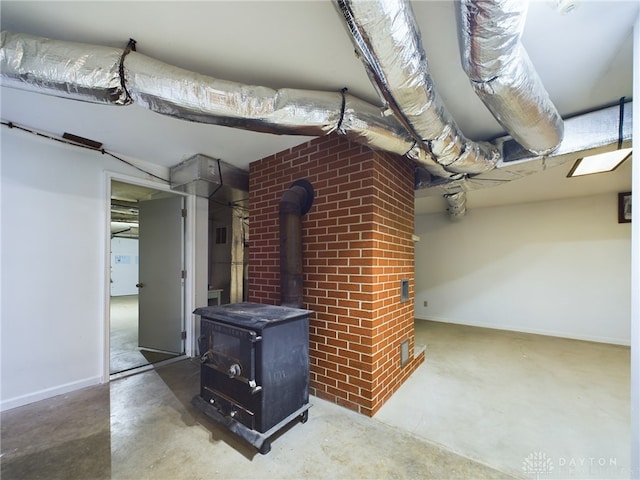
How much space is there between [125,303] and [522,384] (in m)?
8.59

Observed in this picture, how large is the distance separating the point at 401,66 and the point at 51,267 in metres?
3.12

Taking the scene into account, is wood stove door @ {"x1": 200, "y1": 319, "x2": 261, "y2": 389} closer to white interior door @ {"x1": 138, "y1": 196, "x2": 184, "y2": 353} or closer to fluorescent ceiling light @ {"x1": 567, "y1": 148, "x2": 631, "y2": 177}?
white interior door @ {"x1": 138, "y1": 196, "x2": 184, "y2": 353}

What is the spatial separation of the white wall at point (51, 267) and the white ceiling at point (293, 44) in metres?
0.43

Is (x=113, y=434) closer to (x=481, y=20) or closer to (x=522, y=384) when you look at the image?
(x=481, y=20)

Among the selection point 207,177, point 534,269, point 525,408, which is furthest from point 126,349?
point 534,269

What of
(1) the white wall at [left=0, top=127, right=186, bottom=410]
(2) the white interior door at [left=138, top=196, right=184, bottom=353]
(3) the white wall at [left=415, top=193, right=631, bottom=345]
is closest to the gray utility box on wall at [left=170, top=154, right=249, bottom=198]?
(2) the white interior door at [left=138, top=196, right=184, bottom=353]

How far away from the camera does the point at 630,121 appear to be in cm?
168

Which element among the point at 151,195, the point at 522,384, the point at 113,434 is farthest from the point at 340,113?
the point at 151,195

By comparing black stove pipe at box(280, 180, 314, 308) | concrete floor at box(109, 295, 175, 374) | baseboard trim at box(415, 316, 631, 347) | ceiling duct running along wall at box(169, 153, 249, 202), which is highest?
ceiling duct running along wall at box(169, 153, 249, 202)

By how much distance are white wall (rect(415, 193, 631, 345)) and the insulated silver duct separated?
3.61m

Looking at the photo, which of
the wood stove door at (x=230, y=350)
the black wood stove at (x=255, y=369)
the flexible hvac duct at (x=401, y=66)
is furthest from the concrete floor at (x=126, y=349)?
the flexible hvac duct at (x=401, y=66)

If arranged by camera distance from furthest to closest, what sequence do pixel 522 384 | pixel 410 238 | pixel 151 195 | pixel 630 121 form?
pixel 151 195 < pixel 410 238 < pixel 522 384 < pixel 630 121

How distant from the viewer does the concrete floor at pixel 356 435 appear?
4.87 feet

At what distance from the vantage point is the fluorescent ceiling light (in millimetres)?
2528
